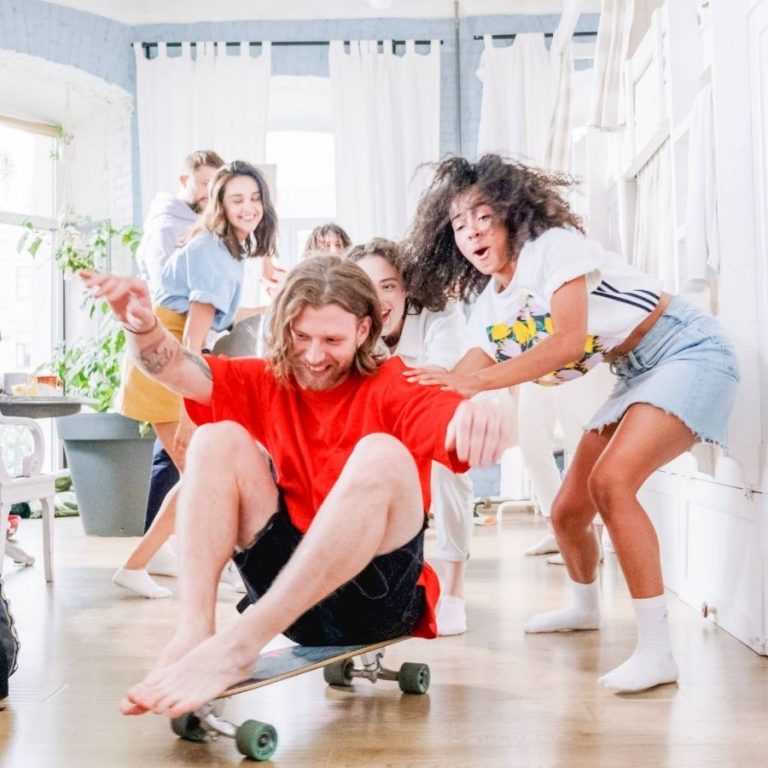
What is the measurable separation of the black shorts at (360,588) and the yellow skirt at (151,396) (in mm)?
1209

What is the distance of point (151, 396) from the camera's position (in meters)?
2.67

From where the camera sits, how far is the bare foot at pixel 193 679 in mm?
1270

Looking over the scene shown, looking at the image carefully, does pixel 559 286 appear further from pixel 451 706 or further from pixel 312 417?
pixel 451 706

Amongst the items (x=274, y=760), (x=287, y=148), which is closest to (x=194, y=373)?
(x=274, y=760)

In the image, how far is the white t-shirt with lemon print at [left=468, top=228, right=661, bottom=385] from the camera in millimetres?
1867

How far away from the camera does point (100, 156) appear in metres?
5.78

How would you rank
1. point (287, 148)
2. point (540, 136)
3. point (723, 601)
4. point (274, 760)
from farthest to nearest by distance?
point (287, 148) < point (540, 136) < point (723, 601) < point (274, 760)

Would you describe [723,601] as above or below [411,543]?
below

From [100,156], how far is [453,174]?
4274 mm

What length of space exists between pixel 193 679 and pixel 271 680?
11cm

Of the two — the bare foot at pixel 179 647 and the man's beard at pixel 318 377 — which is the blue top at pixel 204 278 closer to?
the man's beard at pixel 318 377

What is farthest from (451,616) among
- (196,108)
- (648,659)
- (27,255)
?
(27,255)

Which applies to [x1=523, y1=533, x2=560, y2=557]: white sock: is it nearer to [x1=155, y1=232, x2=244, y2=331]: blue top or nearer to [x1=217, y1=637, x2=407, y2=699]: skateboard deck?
[x1=155, y1=232, x2=244, y2=331]: blue top

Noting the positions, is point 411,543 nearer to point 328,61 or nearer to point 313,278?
Answer: point 313,278
